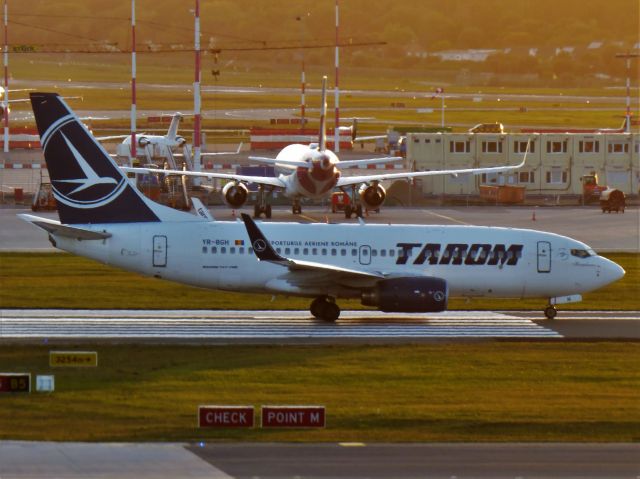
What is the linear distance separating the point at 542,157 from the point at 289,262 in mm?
62315

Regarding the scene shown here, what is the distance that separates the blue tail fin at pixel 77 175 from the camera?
49.3 metres

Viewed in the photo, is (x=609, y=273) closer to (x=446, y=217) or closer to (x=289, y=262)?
(x=289, y=262)

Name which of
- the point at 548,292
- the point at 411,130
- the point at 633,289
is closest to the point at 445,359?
the point at 548,292

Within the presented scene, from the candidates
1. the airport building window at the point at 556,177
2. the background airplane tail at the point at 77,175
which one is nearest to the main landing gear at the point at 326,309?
the background airplane tail at the point at 77,175

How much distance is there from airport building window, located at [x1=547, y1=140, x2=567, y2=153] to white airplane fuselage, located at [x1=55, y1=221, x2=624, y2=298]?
54898mm

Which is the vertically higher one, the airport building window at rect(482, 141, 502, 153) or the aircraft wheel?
the airport building window at rect(482, 141, 502, 153)

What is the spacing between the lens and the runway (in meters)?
45.8

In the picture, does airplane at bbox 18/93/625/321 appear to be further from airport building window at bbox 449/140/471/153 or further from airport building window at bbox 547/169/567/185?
airport building window at bbox 547/169/567/185

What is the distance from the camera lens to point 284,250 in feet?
162

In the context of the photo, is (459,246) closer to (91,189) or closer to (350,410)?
(91,189)

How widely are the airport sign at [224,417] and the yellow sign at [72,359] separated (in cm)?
893

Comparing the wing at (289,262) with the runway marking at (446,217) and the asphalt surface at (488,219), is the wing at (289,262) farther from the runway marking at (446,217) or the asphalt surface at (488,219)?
the runway marking at (446,217)

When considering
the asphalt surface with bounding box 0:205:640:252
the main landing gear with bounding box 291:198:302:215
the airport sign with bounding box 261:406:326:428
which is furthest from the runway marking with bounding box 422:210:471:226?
the airport sign with bounding box 261:406:326:428

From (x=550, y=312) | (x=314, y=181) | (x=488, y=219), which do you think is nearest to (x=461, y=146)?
(x=488, y=219)
